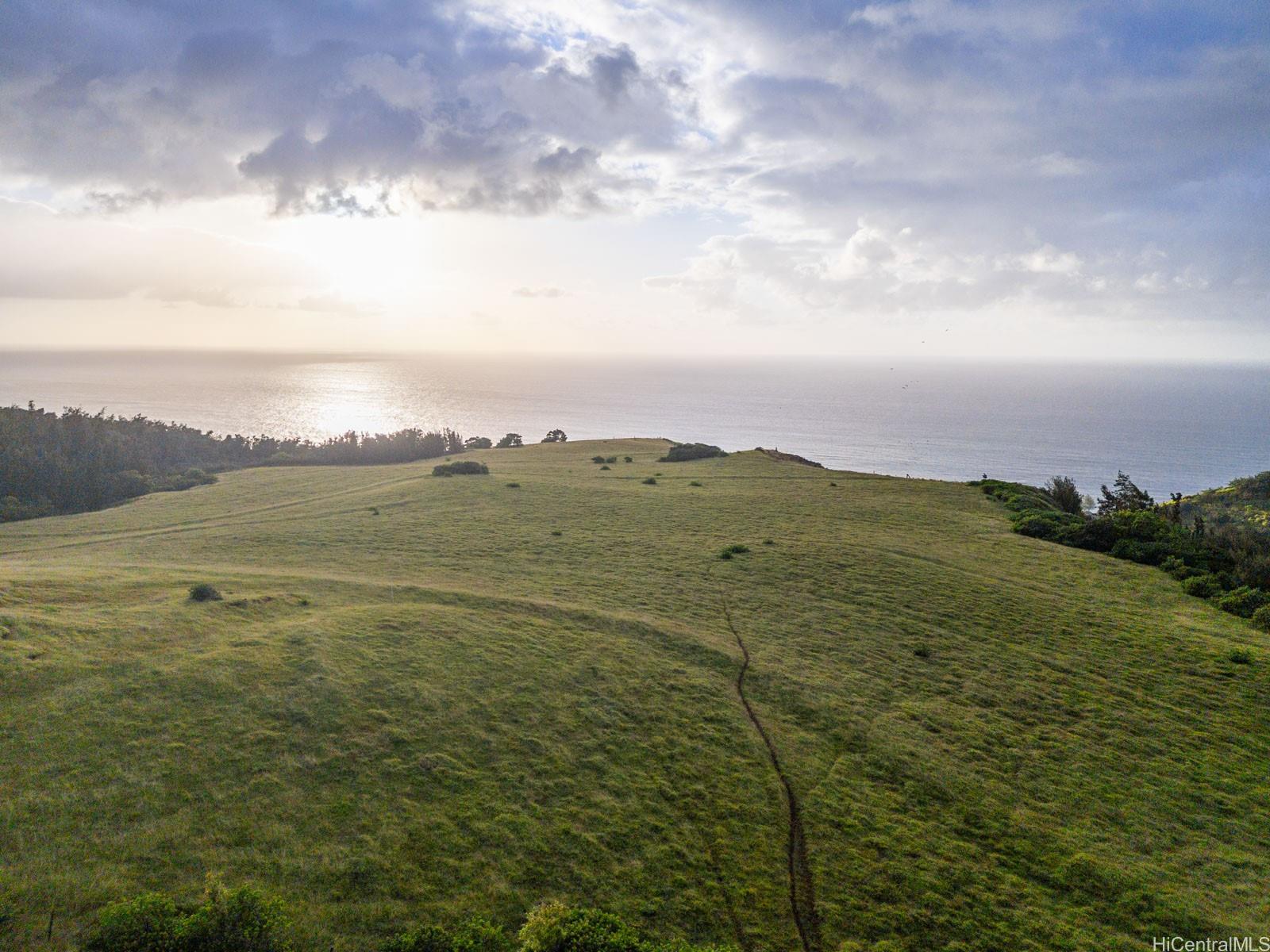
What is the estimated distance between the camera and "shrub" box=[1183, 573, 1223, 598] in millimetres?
27019

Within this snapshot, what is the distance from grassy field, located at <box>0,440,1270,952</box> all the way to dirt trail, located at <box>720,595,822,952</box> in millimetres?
140

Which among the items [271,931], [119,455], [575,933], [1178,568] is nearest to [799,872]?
[575,933]

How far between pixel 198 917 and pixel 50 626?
40.2ft

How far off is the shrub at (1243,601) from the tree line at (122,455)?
67.6m

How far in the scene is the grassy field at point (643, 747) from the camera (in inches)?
427

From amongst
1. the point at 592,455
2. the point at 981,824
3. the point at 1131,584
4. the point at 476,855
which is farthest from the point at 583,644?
the point at 592,455

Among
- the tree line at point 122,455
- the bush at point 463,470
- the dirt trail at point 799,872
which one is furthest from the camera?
the tree line at point 122,455

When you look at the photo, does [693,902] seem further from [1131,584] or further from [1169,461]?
[1169,461]

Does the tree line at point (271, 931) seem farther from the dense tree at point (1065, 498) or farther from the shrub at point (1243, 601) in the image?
the dense tree at point (1065, 498)

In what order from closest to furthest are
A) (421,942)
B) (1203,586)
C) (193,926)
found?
1. (193,926)
2. (421,942)
3. (1203,586)

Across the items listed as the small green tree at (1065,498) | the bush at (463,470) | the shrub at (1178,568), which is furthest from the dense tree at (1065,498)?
the bush at (463,470)

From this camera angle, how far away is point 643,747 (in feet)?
49.2

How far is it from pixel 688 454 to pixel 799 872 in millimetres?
52278

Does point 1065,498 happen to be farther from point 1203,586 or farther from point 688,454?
point 688,454
